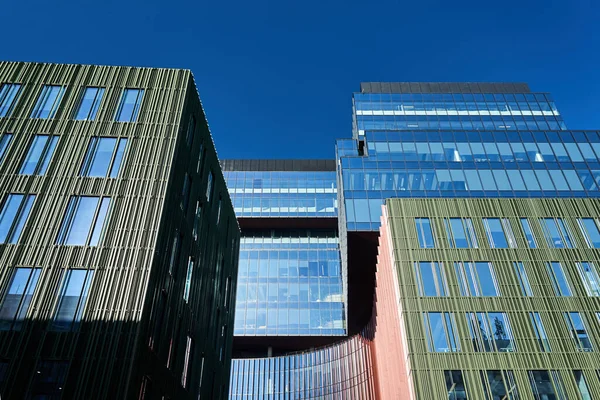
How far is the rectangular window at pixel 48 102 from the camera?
2706cm

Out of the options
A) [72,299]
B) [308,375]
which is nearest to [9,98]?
[72,299]

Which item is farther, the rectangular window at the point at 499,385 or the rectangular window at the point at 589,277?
the rectangular window at the point at 589,277

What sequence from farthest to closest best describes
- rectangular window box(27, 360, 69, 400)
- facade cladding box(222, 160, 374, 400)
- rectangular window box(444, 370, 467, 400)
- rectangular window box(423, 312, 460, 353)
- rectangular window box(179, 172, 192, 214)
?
1. facade cladding box(222, 160, 374, 400)
2. rectangular window box(179, 172, 192, 214)
3. rectangular window box(423, 312, 460, 353)
4. rectangular window box(444, 370, 467, 400)
5. rectangular window box(27, 360, 69, 400)

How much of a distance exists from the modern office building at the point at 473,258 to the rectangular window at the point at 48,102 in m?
22.3

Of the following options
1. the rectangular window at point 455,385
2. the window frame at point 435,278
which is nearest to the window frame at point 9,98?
the window frame at point 435,278

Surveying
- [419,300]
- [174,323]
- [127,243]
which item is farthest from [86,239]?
[419,300]

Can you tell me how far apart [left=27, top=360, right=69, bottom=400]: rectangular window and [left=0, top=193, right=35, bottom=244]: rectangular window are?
6577 millimetres

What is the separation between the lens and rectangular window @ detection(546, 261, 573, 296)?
27.6m

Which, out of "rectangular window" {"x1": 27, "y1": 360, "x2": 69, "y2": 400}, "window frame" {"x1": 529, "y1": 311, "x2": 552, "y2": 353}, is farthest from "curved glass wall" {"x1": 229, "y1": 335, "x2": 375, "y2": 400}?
"rectangular window" {"x1": 27, "y1": 360, "x2": 69, "y2": 400}

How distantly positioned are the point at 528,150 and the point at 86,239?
151ft

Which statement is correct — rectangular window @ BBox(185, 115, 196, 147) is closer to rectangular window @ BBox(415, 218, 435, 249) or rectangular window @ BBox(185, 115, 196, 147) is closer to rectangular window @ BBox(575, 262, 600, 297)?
rectangular window @ BBox(415, 218, 435, 249)

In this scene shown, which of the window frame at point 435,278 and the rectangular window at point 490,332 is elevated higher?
the window frame at point 435,278

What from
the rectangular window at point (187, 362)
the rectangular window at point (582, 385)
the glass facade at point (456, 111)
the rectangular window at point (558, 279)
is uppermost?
the glass facade at point (456, 111)

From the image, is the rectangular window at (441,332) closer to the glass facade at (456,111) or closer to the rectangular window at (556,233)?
the rectangular window at (556,233)
